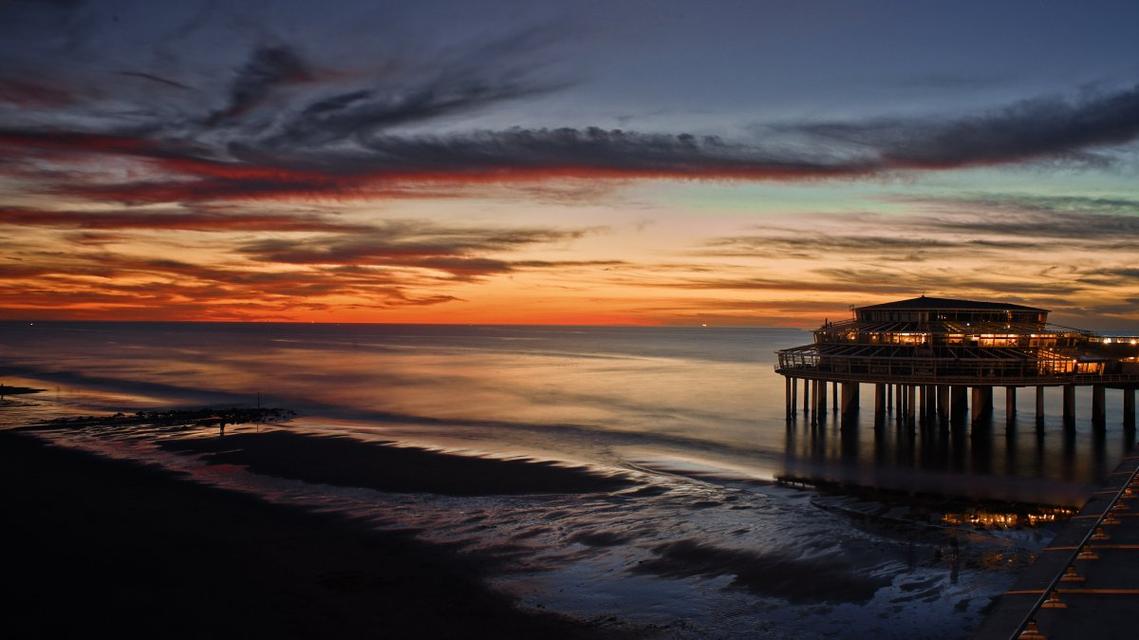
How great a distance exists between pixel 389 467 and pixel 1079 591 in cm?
2996

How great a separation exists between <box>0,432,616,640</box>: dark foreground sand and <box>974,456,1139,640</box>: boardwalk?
8436 mm

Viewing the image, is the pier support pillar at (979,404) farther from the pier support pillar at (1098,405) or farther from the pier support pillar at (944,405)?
the pier support pillar at (1098,405)

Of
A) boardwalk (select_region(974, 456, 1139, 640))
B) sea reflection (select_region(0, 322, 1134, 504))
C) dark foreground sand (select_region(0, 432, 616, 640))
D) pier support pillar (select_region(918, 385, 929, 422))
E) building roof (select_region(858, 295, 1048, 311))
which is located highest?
building roof (select_region(858, 295, 1048, 311))

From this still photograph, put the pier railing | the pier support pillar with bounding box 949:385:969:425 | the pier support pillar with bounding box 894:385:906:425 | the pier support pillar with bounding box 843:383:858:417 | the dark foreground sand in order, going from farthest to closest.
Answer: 1. the pier support pillar with bounding box 894:385:906:425
2. the pier support pillar with bounding box 949:385:969:425
3. the pier support pillar with bounding box 843:383:858:417
4. the pier railing
5. the dark foreground sand

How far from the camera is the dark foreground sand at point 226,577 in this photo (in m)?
18.4

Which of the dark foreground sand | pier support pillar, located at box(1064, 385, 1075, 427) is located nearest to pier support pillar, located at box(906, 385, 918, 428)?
pier support pillar, located at box(1064, 385, 1075, 427)

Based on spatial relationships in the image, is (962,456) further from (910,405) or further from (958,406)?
(910,405)

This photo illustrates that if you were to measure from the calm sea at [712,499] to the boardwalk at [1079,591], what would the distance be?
10.1ft

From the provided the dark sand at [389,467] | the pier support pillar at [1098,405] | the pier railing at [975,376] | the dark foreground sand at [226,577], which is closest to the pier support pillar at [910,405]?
the pier railing at [975,376]

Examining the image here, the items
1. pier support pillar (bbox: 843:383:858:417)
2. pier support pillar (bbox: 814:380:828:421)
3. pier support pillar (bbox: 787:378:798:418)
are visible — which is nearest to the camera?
pier support pillar (bbox: 843:383:858:417)

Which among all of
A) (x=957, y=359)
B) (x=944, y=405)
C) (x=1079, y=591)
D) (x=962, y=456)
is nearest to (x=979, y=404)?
(x=944, y=405)

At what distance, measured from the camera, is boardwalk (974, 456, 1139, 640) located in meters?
13.0

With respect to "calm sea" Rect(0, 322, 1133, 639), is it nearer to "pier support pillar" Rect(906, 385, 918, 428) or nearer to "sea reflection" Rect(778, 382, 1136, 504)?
"sea reflection" Rect(778, 382, 1136, 504)

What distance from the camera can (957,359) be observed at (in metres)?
46.6
